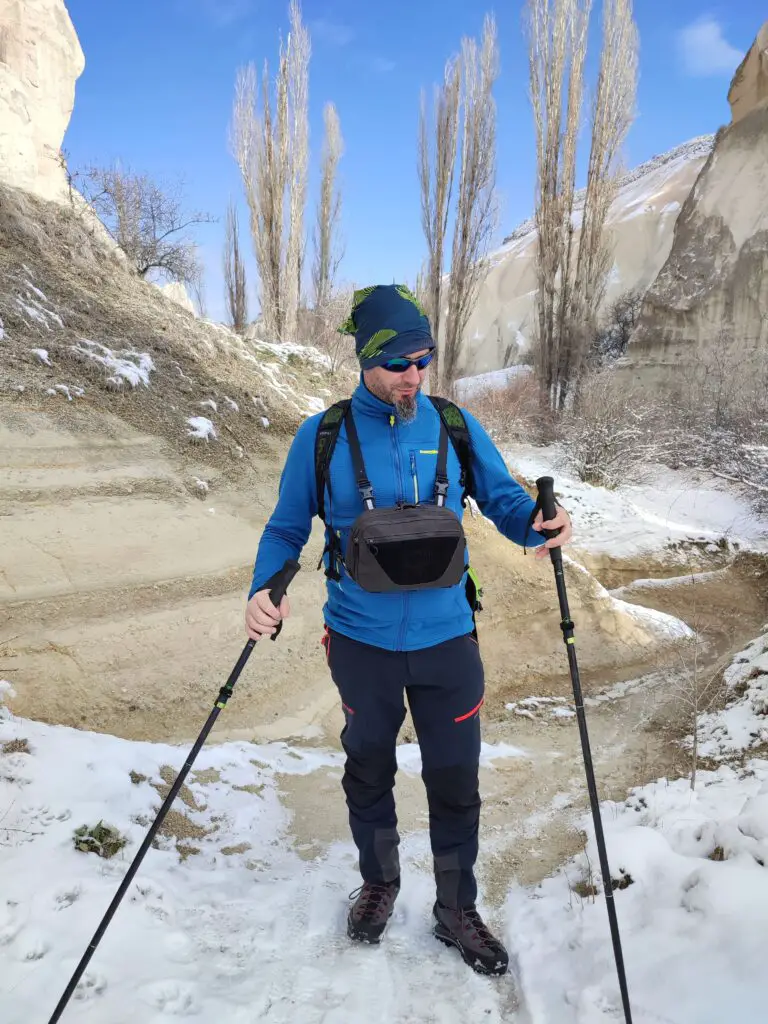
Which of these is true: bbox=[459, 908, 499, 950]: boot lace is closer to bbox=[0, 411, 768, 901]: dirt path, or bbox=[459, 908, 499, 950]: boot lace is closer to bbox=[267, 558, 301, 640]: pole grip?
bbox=[0, 411, 768, 901]: dirt path

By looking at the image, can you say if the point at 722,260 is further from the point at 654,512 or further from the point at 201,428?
the point at 201,428

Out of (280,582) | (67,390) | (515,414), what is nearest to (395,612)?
(280,582)

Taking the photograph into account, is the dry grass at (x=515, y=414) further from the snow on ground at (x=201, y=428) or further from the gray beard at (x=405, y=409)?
the gray beard at (x=405, y=409)

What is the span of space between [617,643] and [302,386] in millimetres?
4930

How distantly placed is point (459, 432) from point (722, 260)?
1689cm

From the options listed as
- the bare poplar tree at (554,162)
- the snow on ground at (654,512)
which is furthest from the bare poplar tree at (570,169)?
the snow on ground at (654,512)

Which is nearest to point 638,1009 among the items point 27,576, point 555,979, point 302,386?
point 555,979

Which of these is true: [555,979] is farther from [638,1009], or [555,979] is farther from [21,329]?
[21,329]

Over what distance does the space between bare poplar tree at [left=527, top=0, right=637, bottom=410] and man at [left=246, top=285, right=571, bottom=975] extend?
1482 centimetres

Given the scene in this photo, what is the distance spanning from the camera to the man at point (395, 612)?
1.99 meters

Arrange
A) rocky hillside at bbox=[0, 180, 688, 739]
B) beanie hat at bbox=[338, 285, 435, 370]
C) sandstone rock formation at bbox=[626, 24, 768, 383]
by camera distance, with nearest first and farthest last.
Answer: beanie hat at bbox=[338, 285, 435, 370], rocky hillside at bbox=[0, 180, 688, 739], sandstone rock formation at bbox=[626, 24, 768, 383]

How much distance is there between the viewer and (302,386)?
816 cm

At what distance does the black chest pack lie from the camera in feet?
6.11

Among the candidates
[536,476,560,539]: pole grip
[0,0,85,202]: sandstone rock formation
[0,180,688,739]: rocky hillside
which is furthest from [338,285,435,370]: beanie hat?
[0,0,85,202]: sandstone rock formation
